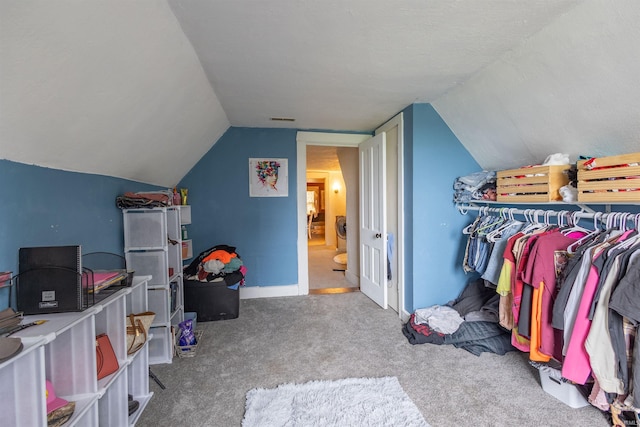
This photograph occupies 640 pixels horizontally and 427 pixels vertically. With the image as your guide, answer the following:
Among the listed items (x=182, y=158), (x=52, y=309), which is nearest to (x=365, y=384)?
(x=52, y=309)

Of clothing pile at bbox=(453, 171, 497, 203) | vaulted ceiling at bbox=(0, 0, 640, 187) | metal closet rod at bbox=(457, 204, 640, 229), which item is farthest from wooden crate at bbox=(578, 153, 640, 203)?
clothing pile at bbox=(453, 171, 497, 203)

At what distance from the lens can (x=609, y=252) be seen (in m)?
1.42

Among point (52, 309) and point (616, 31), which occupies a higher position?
point (616, 31)

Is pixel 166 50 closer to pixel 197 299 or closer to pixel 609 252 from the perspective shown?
pixel 197 299

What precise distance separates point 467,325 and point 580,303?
42.0 inches

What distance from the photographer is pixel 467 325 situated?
7.95 ft

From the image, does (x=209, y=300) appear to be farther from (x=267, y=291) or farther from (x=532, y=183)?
(x=532, y=183)

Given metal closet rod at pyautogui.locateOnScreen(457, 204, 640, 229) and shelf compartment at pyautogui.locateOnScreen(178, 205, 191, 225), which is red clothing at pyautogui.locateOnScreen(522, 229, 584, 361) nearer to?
metal closet rod at pyautogui.locateOnScreen(457, 204, 640, 229)

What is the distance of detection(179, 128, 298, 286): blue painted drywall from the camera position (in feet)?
11.4

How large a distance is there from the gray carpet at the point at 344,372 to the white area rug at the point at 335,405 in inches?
3.1

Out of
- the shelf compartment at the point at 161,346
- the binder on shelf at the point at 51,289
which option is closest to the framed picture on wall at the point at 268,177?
the shelf compartment at the point at 161,346

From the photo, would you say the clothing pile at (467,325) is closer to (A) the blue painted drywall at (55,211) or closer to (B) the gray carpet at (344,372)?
(B) the gray carpet at (344,372)

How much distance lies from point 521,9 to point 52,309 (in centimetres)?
248

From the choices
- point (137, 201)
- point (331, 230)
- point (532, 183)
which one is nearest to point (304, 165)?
point (137, 201)
